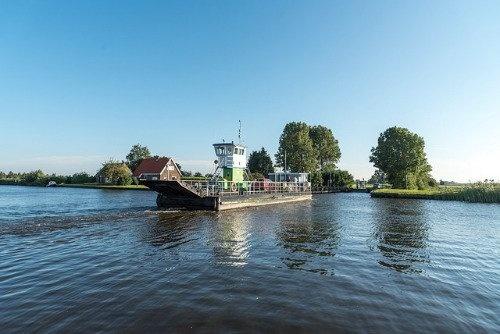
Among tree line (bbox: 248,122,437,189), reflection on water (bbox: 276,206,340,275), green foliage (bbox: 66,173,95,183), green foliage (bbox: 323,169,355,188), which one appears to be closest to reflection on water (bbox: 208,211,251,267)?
reflection on water (bbox: 276,206,340,275)

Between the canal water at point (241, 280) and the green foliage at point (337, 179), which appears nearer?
the canal water at point (241, 280)

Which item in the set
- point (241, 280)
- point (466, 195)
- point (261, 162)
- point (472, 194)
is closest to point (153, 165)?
point (261, 162)

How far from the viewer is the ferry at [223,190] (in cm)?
2956

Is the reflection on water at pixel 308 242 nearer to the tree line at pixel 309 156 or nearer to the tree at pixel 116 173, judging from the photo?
the tree line at pixel 309 156

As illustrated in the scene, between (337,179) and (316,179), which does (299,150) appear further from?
(337,179)

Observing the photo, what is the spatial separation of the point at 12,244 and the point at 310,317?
44.7ft

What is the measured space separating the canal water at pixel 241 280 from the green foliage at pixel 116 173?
6783cm

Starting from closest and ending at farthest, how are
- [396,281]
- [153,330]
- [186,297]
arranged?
[153,330], [186,297], [396,281]

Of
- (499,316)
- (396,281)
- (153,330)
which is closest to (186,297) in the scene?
(153,330)

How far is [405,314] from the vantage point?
800 centimetres

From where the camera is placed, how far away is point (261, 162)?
315ft

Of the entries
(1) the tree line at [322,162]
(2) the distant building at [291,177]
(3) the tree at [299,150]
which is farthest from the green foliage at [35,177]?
(2) the distant building at [291,177]

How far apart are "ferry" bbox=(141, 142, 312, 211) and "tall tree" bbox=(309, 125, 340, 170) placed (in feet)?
157

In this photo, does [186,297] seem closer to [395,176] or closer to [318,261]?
[318,261]
